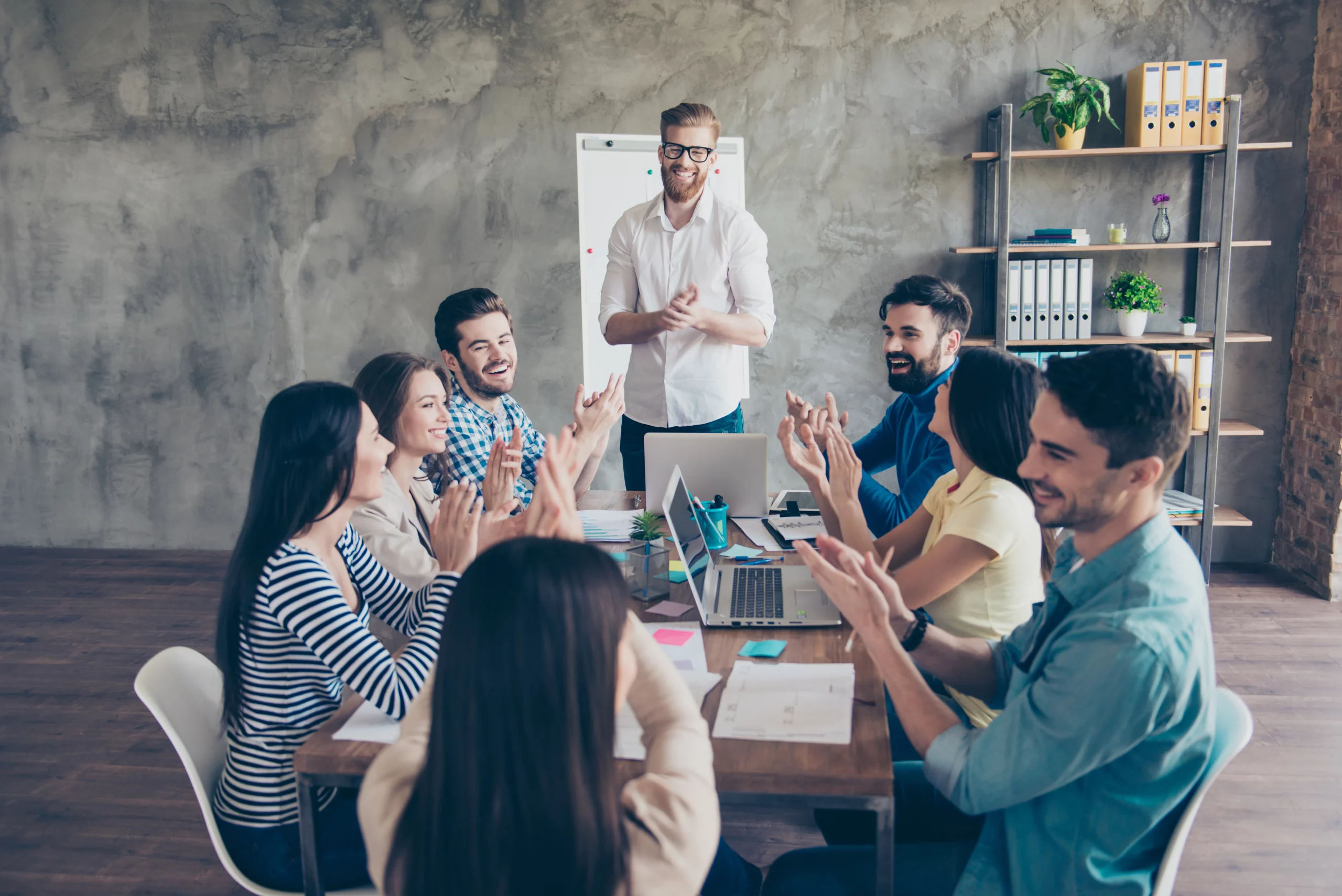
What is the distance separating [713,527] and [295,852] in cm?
129

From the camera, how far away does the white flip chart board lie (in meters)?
4.52

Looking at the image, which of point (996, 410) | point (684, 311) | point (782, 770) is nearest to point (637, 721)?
point (782, 770)

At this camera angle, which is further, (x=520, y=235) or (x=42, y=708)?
(x=520, y=235)

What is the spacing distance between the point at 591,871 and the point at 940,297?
2.33 m

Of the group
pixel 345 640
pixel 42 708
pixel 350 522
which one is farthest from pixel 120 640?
pixel 345 640

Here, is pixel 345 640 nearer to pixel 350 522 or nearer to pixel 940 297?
pixel 350 522

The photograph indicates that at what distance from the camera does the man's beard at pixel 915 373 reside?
2.99 m

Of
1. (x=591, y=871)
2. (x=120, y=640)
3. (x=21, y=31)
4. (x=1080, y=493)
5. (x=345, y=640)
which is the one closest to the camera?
(x=591, y=871)

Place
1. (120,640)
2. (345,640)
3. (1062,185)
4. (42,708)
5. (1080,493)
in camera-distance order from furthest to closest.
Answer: (1062,185), (120,640), (42,708), (345,640), (1080,493)

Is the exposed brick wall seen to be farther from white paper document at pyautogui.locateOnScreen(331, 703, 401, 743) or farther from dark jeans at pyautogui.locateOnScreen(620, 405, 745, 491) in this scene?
white paper document at pyautogui.locateOnScreen(331, 703, 401, 743)

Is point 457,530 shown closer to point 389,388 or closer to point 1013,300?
point 389,388

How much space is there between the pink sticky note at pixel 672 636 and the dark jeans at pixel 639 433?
1533 mm

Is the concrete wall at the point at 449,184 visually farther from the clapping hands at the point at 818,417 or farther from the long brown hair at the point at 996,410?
the long brown hair at the point at 996,410

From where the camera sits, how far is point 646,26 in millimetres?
4512
